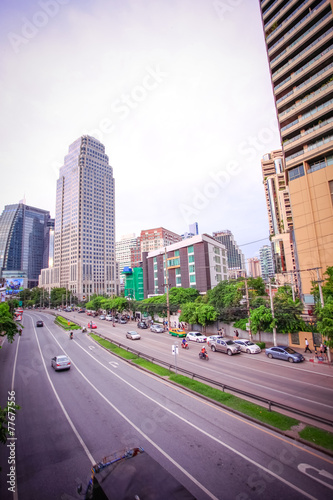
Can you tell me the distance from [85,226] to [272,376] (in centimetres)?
16224

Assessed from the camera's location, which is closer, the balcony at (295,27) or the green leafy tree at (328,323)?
the green leafy tree at (328,323)

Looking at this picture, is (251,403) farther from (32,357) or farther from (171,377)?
(32,357)

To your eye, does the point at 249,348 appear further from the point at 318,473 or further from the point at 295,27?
the point at 295,27

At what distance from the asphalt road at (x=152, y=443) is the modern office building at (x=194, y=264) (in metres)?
40.7

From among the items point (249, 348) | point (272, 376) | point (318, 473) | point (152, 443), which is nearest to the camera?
point (318, 473)

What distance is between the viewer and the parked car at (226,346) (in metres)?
26.2

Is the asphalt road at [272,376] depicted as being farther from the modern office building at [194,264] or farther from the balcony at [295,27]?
the balcony at [295,27]

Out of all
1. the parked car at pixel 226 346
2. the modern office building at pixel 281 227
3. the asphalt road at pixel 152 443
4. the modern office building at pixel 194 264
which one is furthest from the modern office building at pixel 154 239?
the asphalt road at pixel 152 443

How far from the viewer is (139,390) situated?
16078mm

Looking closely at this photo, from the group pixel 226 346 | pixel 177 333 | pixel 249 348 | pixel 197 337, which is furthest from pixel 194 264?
pixel 226 346

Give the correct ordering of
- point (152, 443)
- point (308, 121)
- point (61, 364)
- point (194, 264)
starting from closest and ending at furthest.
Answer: point (152, 443), point (61, 364), point (308, 121), point (194, 264)

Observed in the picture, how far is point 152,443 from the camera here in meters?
10.0

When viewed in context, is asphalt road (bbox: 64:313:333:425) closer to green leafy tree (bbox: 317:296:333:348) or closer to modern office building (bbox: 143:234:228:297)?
green leafy tree (bbox: 317:296:333:348)

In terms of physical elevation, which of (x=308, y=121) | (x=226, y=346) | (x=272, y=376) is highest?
(x=308, y=121)
